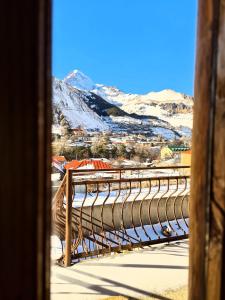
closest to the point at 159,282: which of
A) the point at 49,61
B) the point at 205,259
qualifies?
the point at 205,259

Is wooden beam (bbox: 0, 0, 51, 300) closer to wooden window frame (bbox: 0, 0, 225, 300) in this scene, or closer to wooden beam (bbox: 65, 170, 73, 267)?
wooden window frame (bbox: 0, 0, 225, 300)

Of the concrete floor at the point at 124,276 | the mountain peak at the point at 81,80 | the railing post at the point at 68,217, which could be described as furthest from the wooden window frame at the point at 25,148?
the mountain peak at the point at 81,80

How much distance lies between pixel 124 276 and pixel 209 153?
225 centimetres

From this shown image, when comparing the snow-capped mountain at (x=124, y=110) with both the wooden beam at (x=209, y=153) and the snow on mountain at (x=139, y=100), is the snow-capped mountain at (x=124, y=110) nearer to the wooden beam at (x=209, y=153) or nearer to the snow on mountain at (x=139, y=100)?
the snow on mountain at (x=139, y=100)

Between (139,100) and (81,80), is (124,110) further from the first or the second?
(81,80)

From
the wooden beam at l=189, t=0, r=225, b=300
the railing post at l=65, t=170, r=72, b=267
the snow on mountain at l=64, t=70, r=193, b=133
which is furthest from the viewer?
the snow on mountain at l=64, t=70, r=193, b=133

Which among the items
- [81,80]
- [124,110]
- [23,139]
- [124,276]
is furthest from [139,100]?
[23,139]

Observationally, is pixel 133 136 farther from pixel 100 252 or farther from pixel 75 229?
pixel 100 252

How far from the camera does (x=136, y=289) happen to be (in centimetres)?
251

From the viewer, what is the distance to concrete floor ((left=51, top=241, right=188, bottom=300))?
2443 mm

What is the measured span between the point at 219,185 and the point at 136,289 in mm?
1988

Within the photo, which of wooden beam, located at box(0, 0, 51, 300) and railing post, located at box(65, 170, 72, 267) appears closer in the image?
wooden beam, located at box(0, 0, 51, 300)

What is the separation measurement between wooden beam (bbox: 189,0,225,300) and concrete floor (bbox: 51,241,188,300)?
1769 millimetres

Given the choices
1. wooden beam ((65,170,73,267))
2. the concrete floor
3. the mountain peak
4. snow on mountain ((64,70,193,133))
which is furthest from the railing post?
the mountain peak
